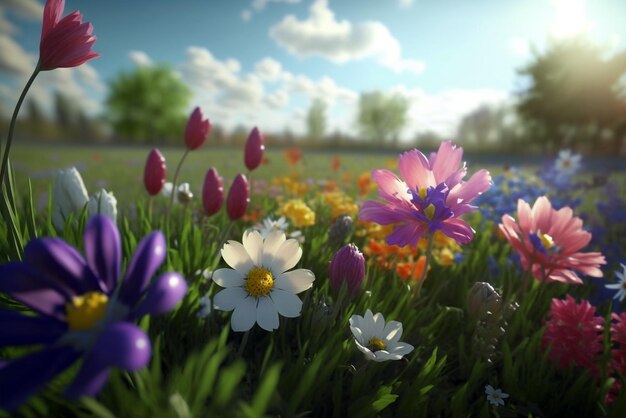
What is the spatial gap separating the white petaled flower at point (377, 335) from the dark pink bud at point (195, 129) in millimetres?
965

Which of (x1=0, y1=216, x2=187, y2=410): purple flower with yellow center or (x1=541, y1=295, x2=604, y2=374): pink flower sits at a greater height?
(x1=0, y1=216, x2=187, y2=410): purple flower with yellow center

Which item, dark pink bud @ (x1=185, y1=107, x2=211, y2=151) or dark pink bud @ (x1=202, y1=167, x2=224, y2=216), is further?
dark pink bud @ (x1=185, y1=107, x2=211, y2=151)

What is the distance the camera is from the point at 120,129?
3456 cm

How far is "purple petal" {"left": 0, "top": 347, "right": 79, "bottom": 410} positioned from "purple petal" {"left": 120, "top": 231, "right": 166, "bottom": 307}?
0.11 m

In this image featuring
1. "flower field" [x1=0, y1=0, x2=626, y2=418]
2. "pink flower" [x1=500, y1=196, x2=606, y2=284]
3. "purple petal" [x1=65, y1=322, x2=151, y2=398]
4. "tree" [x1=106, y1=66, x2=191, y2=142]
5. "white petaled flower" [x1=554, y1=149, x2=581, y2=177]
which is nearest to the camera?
"purple petal" [x1=65, y1=322, x2=151, y2=398]

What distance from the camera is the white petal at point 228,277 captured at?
2.71ft

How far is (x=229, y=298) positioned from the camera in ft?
2.69

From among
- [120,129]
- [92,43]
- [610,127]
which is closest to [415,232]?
[92,43]

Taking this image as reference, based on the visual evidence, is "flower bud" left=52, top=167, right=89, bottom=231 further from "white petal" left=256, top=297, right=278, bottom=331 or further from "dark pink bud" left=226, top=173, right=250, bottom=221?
"white petal" left=256, top=297, right=278, bottom=331

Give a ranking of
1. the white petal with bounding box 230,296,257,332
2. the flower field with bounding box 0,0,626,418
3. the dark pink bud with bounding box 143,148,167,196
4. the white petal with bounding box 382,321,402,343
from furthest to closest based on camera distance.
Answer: the dark pink bud with bounding box 143,148,167,196
the white petal with bounding box 382,321,402,343
the white petal with bounding box 230,296,257,332
the flower field with bounding box 0,0,626,418

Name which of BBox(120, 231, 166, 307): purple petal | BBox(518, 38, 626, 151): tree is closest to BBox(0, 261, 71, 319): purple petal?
BBox(120, 231, 166, 307): purple petal

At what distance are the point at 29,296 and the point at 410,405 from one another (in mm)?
763

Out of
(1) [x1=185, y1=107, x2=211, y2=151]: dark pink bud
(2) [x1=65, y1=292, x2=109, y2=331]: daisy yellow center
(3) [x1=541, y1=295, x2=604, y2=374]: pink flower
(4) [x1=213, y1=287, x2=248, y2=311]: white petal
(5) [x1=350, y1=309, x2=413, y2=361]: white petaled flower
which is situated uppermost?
(1) [x1=185, y1=107, x2=211, y2=151]: dark pink bud

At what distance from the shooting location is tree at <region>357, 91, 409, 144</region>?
48.8 metres
